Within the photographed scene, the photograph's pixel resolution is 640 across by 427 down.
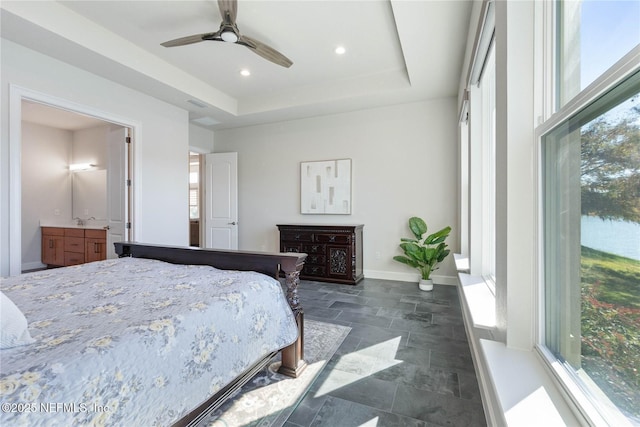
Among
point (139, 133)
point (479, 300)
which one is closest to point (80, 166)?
point (139, 133)

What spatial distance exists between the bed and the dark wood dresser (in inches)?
89.2

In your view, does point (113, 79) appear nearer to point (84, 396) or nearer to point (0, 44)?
point (0, 44)

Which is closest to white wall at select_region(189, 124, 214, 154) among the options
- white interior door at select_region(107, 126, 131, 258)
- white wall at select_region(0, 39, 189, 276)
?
white wall at select_region(0, 39, 189, 276)

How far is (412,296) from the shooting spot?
3594 millimetres

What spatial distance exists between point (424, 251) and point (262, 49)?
3.16 m

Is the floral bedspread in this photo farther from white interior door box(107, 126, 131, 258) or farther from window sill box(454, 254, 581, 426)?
white interior door box(107, 126, 131, 258)

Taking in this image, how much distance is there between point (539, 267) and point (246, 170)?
16.5ft

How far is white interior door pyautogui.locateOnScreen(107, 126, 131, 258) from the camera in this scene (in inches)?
144

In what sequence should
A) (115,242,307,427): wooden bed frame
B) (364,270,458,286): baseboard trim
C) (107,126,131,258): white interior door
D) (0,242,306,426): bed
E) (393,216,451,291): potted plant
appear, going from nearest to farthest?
(0,242,306,426): bed < (115,242,307,427): wooden bed frame < (107,126,131,258): white interior door < (393,216,451,291): potted plant < (364,270,458,286): baseboard trim

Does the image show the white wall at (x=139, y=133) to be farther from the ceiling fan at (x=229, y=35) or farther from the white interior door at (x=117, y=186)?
the ceiling fan at (x=229, y=35)

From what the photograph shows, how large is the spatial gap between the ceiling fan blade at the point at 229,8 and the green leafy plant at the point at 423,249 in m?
3.24

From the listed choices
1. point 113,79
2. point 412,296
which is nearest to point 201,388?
point 412,296

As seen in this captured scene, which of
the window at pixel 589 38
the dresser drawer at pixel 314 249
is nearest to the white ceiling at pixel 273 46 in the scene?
the window at pixel 589 38

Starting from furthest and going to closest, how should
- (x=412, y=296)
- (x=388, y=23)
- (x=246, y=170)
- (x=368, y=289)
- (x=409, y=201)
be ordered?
(x=246, y=170) → (x=409, y=201) → (x=368, y=289) → (x=412, y=296) → (x=388, y=23)
